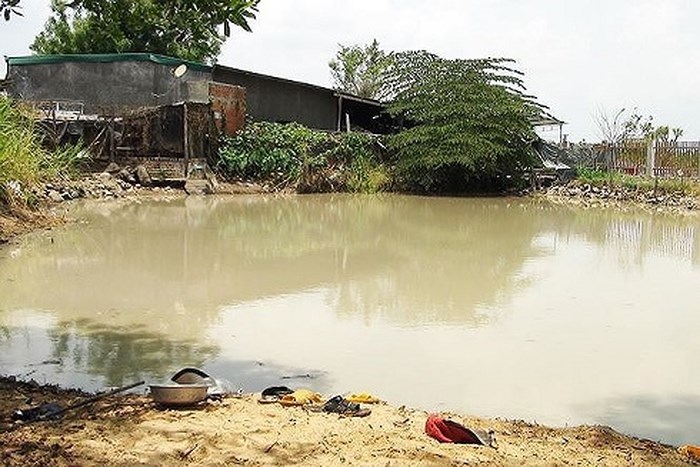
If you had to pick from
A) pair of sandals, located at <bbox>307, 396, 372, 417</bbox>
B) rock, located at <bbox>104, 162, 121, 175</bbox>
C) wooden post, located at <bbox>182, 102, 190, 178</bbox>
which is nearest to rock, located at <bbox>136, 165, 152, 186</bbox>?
rock, located at <bbox>104, 162, 121, 175</bbox>

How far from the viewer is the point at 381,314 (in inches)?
284

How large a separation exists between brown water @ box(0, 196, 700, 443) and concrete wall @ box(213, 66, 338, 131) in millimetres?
10254

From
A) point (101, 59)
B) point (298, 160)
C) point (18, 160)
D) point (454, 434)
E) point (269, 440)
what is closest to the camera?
point (269, 440)

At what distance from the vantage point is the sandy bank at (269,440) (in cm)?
322

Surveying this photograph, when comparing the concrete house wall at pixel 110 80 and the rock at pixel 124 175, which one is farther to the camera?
the concrete house wall at pixel 110 80

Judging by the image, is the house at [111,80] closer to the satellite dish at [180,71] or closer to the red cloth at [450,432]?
the satellite dish at [180,71]

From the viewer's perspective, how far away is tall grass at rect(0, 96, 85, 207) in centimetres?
1194

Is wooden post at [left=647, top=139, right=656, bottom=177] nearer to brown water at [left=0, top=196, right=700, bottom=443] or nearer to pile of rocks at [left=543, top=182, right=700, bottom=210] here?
pile of rocks at [left=543, top=182, right=700, bottom=210]

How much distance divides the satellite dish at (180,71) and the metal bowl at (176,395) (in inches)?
707

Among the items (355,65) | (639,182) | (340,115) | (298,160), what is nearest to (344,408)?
(298,160)

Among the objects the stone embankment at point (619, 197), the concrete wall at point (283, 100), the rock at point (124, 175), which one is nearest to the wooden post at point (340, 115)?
the concrete wall at point (283, 100)

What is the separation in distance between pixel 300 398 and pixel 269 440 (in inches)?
32.2

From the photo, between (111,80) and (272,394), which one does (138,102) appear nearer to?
(111,80)

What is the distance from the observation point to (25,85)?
2136 cm
